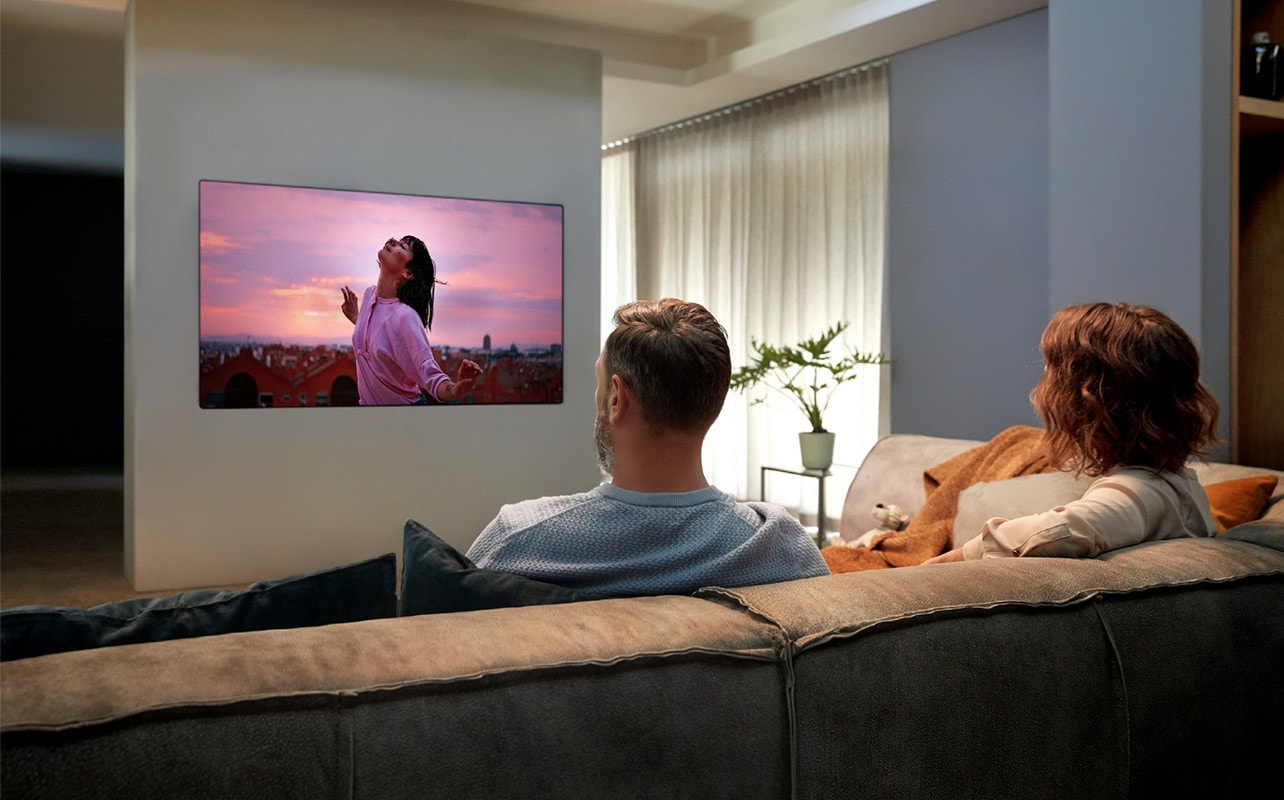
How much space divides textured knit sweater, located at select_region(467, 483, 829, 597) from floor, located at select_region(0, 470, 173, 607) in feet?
11.9

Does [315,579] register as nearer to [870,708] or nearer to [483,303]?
[870,708]

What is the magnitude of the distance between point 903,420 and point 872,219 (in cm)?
113

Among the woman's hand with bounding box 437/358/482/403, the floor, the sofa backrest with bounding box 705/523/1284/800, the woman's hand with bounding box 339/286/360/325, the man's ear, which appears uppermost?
the woman's hand with bounding box 339/286/360/325

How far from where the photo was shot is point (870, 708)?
3.70 feet

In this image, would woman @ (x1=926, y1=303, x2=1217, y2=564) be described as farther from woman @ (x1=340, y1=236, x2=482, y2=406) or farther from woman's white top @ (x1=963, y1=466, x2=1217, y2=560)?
woman @ (x1=340, y1=236, x2=482, y2=406)

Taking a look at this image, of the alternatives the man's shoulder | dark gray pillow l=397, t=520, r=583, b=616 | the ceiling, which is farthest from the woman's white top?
the ceiling

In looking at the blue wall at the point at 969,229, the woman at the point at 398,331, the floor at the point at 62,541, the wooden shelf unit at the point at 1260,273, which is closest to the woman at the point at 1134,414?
the wooden shelf unit at the point at 1260,273

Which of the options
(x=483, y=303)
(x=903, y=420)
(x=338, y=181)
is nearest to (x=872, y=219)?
(x=903, y=420)

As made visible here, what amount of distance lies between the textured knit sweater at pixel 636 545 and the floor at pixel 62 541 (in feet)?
11.9

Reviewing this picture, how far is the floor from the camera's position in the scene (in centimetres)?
460

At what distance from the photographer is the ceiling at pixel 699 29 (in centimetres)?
491

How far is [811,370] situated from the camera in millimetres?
6234

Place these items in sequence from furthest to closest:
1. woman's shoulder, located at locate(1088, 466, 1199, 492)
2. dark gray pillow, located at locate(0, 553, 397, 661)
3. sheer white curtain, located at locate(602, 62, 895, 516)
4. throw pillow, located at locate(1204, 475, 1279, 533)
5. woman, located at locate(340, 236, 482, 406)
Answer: sheer white curtain, located at locate(602, 62, 895, 516) → woman, located at locate(340, 236, 482, 406) → throw pillow, located at locate(1204, 475, 1279, 533) → woman's shoulder, located at locate(1088, 466, 1199, 492) → dark gray pillow, located at locate(0, 553, 397, 661)

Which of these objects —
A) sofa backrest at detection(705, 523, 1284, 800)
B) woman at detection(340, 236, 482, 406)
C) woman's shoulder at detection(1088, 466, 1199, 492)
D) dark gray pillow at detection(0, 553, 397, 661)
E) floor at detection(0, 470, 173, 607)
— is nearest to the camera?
dark gray pillow at detection(0, 553, 397, 661)
